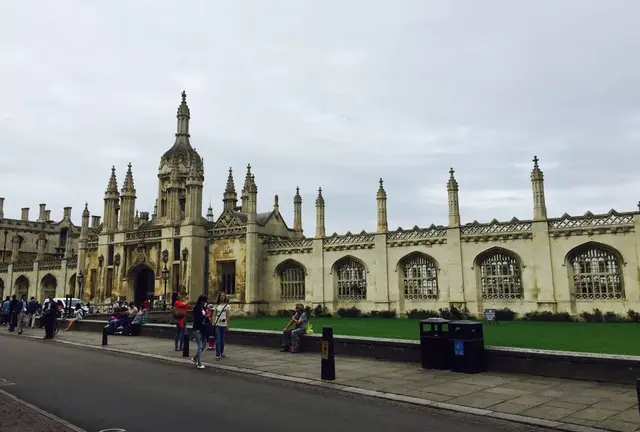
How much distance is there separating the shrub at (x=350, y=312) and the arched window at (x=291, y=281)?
376 cm

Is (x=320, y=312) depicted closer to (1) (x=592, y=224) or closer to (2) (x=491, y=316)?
(2) (x=491, y=316)

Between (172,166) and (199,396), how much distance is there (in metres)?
33.9

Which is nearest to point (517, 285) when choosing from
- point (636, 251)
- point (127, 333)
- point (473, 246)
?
point (473, 246)

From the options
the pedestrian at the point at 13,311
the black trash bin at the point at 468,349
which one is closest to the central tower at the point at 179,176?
the pedestrian at the point at 13,311

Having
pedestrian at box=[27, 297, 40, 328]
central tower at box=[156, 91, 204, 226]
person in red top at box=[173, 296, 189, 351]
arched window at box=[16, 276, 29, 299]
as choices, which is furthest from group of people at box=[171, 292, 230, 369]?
arched window at box=[16, 276, 29, 299]

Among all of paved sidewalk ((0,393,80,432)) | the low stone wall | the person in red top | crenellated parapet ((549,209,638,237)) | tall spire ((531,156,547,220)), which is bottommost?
paved sidewalk ((0,393,80,432))

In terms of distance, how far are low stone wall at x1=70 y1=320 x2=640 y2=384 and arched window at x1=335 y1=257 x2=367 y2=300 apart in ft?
55.6

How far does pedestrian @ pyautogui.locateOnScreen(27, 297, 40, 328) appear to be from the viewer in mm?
26781

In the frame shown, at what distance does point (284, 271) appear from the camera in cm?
3569

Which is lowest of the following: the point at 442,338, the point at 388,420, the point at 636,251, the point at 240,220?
the point at 388,420

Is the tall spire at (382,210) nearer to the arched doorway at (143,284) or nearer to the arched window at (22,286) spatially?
the arched doorway at (143,284)

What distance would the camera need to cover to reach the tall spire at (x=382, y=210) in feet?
102

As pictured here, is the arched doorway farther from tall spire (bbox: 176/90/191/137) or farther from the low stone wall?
the low stone wall

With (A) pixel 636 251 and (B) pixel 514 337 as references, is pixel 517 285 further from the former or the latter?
(B) pixel 514 337
